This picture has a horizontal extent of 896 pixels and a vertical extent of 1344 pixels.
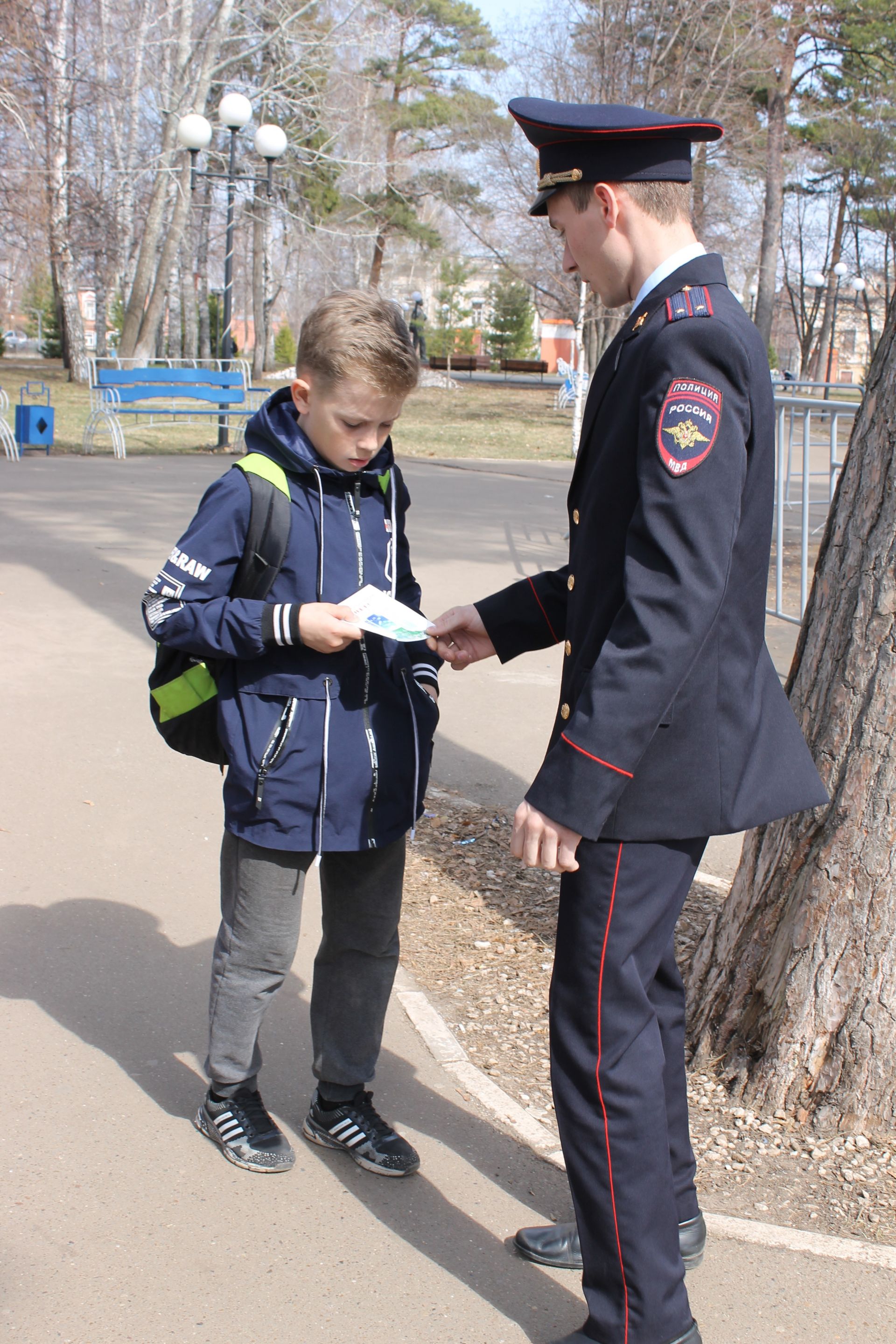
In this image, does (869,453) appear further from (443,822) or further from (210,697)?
(443,822)

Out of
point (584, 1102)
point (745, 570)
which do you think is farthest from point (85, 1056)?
point (745, 570)

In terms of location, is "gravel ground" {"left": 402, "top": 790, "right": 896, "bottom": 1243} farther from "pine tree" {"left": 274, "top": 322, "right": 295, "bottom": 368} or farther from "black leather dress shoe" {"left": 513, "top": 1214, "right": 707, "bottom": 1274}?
"pine tree" {"left": 274, "top": 322, "right": 295, "bottom": 368}

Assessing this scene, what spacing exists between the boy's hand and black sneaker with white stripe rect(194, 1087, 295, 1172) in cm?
107

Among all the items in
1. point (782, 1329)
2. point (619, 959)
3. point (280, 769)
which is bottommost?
point (782, 1329)

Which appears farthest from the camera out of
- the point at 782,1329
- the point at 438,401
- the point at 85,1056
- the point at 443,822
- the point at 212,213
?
the point at 212,213

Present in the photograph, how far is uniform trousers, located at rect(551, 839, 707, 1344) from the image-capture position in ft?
6.76

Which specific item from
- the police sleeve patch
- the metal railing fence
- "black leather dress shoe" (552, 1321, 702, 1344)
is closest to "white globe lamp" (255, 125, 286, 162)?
the metal railing fence

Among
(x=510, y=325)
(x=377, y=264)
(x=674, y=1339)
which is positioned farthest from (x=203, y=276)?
(x=674, y=1339)

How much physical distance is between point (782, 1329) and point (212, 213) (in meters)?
43.6

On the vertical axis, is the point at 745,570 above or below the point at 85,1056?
above

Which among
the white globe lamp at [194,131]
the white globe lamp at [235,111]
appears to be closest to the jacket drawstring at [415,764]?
the white globe lamp at [235,111]

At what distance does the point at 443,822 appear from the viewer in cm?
483

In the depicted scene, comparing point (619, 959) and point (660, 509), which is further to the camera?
point (619, 959)

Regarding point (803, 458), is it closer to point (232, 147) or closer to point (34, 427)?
point (34, 427)
